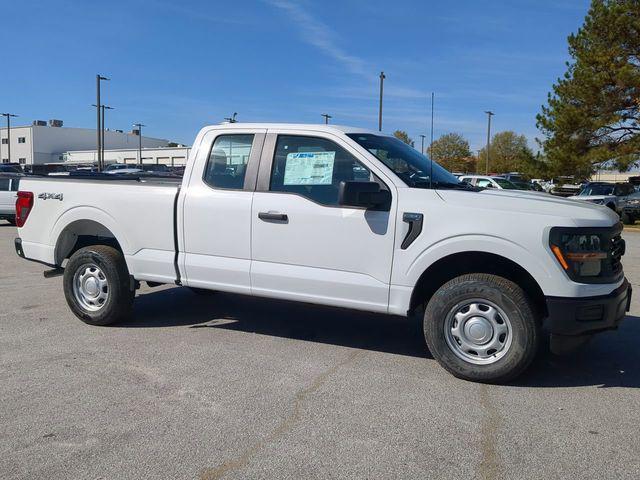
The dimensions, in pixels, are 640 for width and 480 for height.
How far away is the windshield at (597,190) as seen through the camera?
25.3 meters

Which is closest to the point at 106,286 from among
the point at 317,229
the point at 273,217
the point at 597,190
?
the point at 273,217

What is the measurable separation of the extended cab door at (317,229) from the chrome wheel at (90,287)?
70.8 inches

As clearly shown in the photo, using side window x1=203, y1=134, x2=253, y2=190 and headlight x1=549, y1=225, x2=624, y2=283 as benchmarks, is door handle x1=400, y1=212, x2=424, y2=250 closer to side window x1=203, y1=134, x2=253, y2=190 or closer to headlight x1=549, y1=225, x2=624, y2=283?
headlight x1=549, y1=225, x2=624, y2=283

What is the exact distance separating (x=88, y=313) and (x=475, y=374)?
153 inches

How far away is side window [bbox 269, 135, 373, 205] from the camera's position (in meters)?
5.09

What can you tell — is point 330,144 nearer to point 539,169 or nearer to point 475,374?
point 475,374

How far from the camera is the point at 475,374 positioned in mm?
4629

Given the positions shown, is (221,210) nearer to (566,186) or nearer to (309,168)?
(309,168)

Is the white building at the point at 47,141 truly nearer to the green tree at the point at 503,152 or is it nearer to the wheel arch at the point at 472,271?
the green tree at the point at 503,152

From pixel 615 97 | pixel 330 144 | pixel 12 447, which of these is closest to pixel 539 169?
pixel 615 97

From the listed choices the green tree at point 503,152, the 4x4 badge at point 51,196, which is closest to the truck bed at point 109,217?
the 4x4 badge at point 51,196

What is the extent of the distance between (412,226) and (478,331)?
3.12 ft

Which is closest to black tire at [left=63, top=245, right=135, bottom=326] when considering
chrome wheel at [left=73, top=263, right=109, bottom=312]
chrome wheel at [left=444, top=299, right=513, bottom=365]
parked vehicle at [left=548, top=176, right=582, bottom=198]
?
chrome wheel at [left=73, top=263, right=109, bottom=312]

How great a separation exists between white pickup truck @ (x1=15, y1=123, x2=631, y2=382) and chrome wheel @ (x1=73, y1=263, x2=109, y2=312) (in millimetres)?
14
